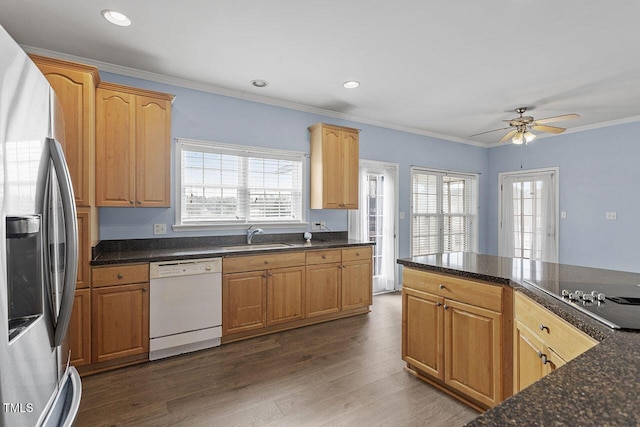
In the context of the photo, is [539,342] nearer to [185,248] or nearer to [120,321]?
[120,321]

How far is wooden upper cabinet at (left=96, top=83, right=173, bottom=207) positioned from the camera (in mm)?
2701

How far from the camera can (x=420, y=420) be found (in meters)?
1.96

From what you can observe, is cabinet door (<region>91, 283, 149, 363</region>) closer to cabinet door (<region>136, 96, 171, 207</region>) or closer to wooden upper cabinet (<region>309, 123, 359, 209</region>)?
cabinet door (<region>136, 96, 171, 207</region>)

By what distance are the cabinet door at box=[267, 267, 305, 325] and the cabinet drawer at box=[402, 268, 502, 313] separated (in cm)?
132

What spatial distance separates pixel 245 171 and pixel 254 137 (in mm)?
426

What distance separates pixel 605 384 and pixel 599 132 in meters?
5.71

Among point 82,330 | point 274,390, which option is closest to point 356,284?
point 274,390

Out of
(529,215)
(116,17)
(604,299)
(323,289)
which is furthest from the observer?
(529,215)

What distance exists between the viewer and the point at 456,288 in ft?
6.91

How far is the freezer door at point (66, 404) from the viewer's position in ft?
3.50

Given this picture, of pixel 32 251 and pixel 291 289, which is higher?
pixel 32 251

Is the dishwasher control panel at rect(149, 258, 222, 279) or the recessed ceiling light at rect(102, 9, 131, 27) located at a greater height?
the recessed ceiling light at rect(102, 9, 131, 27)

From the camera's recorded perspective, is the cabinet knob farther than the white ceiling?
No

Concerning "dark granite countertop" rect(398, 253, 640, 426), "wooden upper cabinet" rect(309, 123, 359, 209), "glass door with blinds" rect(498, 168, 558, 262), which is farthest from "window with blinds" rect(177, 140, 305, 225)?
"glass door with blinds" rect(498, 168, 558, 262)
